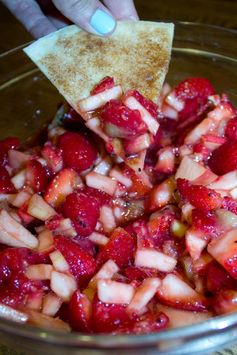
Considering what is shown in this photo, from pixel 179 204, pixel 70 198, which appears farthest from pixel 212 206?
pixel 70 198

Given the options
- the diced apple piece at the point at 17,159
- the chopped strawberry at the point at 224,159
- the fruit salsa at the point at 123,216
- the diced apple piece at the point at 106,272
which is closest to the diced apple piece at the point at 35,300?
the fruit salsa at the point at 123,216

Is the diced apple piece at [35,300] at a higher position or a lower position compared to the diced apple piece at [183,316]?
higher

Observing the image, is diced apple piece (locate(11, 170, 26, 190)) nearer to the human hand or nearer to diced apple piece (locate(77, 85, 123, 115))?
diced apple piece (locate(77, 85, 123, 115))

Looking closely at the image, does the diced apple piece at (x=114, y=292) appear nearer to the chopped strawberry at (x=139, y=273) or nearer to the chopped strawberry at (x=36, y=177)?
the chopped strawberry at (x=139, y=273)

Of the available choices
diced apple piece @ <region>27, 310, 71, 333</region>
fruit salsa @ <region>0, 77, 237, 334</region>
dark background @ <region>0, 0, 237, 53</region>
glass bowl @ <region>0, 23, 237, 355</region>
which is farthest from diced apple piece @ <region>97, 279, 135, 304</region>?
dark background @ <region>0, 0, 237, 53</region>

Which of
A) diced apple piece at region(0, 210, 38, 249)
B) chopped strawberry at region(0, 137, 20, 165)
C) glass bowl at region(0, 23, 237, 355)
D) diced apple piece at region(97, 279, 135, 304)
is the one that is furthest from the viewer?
glass bowl at region(0, 23, 237, 355)

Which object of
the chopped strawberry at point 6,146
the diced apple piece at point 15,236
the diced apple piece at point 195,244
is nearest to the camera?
the diced apple piece at point 195,244

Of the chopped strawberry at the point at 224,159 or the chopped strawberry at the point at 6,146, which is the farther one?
the chopped strawberry at the point at 6,146

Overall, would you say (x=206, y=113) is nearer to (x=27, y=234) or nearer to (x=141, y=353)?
(x=27, y=234)
